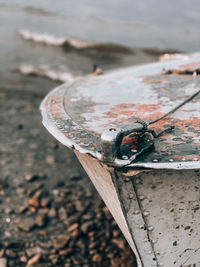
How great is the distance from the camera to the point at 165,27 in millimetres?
8758

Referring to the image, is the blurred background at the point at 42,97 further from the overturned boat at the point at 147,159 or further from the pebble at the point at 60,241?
the overturned boat at the point at 147,159

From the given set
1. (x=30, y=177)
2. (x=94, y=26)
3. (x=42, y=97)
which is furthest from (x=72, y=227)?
(x=94, y=26)

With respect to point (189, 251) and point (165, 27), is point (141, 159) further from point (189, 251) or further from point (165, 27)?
point (165, 27)

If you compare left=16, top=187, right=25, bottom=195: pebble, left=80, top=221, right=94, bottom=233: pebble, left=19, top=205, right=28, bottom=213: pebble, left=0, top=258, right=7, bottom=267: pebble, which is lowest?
left=16, top=187, right=25, bottom=195: pebble

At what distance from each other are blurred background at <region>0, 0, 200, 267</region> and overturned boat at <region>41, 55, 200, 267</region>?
76 cm

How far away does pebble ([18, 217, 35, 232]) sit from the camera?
2.41m

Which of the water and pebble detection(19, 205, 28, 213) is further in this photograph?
the water

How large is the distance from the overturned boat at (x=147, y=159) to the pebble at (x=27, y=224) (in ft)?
3.45

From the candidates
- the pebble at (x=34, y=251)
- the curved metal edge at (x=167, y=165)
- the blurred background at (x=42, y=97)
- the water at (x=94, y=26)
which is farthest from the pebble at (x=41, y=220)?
the water at (x=94, y=26)

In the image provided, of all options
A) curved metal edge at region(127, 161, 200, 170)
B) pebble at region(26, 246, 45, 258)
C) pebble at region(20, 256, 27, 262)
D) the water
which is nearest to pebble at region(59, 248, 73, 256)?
pebble at region(26, 246, 45, 258)

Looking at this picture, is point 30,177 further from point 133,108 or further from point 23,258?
point 133,108

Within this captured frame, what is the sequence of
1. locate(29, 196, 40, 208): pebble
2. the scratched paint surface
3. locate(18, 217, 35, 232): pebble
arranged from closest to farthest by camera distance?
the scratched paint surface < locate(18, 217, 35, 232): pebble < locate(29, 196, 40, 208): pebble

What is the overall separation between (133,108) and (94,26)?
9176 millimetres

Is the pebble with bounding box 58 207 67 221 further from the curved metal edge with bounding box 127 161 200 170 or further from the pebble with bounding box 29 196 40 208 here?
the curved metal edge with bounding box 127 161 200 170
